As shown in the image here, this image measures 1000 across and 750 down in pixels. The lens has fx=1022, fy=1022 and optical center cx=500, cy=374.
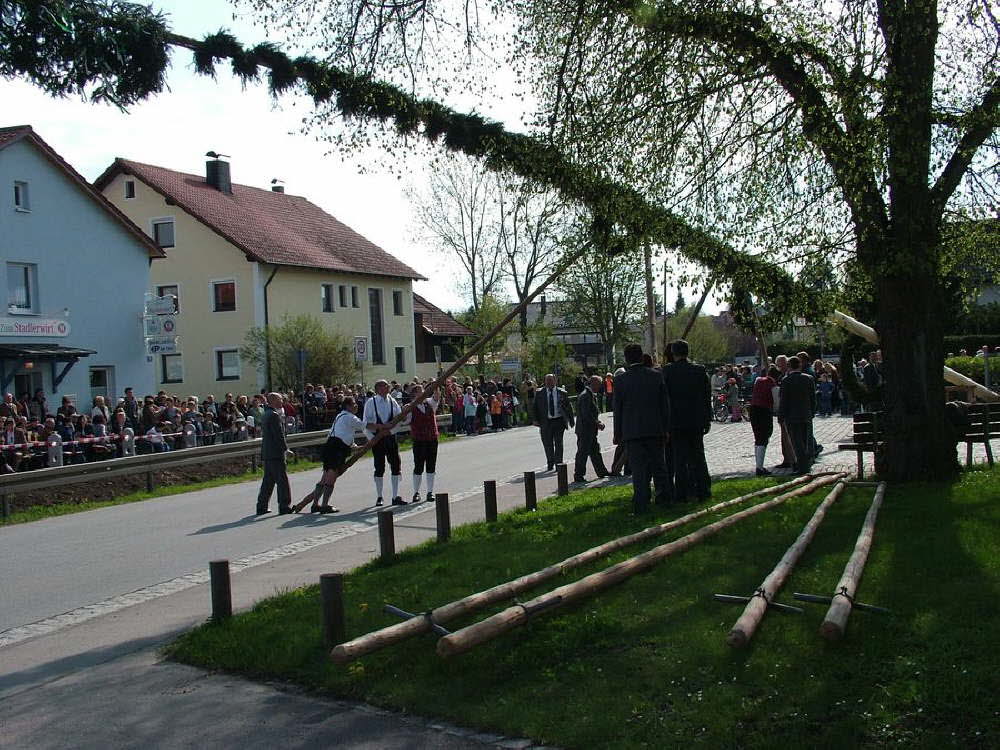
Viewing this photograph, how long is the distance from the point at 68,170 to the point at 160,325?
8960mm

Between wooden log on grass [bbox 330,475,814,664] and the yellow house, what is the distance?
33864 mm

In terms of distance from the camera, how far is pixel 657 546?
27.8 feet

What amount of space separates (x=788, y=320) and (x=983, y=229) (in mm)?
2502

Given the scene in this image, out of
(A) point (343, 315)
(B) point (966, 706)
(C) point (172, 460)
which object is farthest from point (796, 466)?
(A) point (343, 315)

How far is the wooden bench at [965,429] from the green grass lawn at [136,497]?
12.2m

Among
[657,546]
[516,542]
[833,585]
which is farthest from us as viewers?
[516,542]

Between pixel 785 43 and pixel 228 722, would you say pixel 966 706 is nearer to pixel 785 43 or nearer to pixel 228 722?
pixel 228 722

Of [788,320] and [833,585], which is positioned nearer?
[833,585]

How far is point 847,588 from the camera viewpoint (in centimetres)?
609

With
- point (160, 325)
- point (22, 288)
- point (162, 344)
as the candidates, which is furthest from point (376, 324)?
point (162, 344)

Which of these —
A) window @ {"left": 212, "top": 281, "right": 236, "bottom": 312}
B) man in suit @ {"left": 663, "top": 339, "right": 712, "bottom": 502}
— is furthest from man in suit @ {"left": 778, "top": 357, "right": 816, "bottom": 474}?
window @ {"left": 212, "top": 281, "right": 236, "bottom": 312}

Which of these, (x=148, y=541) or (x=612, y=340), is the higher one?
(x=612, y=340)

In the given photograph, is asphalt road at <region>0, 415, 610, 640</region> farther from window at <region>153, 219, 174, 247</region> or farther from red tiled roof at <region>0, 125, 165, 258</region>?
window at <region>153, 219, 174, 247</region>

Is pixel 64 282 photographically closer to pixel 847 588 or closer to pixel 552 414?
pixel 552 414
